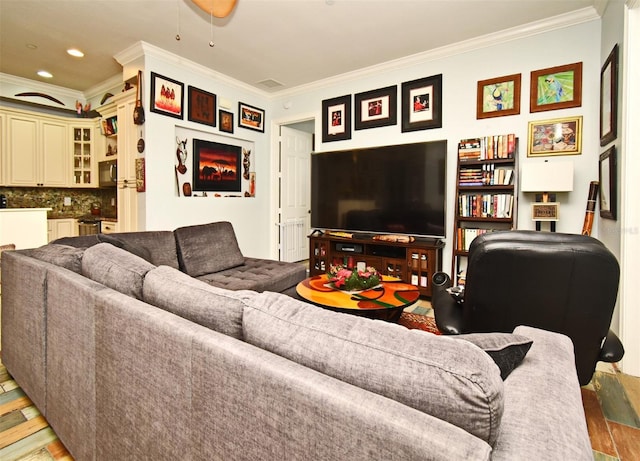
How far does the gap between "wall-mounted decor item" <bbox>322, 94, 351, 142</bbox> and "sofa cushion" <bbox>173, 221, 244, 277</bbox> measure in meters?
2.16

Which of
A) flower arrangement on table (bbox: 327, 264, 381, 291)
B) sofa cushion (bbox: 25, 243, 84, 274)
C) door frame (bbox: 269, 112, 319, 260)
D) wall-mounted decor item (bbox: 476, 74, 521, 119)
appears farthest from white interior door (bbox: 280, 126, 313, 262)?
sofa cushion (bbox: 25, 243, 84, 274)

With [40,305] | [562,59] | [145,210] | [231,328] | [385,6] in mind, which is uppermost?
[385,6]

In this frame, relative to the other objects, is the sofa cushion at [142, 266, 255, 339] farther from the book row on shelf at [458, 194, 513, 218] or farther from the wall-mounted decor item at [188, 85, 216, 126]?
the wall-mounted decor item at [188, 85, 216, 126]

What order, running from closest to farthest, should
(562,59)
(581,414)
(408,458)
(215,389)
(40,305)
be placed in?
(408,458), (581,414), (215,389), (40,305), (562,59)

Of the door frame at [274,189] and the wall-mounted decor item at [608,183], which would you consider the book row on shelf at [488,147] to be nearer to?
the wall-mounted decor item at [608,183]

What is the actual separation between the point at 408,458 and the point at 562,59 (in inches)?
159

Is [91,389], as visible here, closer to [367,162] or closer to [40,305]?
[40,305]

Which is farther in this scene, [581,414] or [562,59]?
[562,59]

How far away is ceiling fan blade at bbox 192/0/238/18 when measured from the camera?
2746 mm

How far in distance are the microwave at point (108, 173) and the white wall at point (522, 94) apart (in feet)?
11.0

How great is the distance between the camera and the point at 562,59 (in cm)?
326

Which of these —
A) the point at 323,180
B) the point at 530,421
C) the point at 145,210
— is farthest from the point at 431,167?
the point at 530,421

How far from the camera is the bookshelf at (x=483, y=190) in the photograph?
333 centimetres

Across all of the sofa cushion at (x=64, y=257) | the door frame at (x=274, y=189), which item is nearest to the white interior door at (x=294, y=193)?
the door frame at (x=274, y=189)
